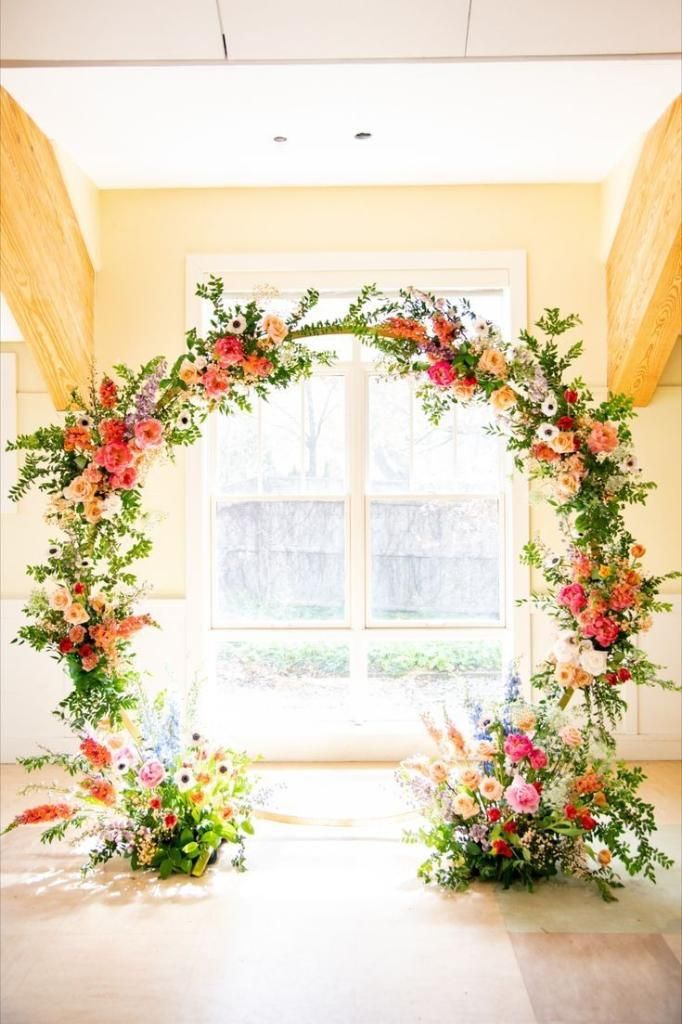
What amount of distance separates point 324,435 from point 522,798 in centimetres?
240

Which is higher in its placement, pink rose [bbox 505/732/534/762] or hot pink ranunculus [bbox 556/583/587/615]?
hot pink ranunculus [bbox 556/583/587/615]

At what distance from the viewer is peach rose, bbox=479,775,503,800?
3283 mm

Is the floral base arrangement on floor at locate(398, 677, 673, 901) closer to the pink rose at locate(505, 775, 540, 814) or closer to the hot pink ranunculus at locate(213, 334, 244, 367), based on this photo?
the pink rose at locate(505, 775, 540, 814)

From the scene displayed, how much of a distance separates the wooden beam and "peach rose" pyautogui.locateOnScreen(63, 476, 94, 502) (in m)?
1.17

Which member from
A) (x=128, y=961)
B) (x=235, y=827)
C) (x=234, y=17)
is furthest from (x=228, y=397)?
(x=128, y=961)

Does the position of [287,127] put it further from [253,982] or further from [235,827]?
[253,982]

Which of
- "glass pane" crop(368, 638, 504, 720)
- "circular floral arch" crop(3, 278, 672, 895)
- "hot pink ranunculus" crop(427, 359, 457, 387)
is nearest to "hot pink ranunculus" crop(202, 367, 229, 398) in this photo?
"circular floral arch" crop(3, 278, 672, 895)

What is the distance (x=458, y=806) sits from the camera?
131 inches

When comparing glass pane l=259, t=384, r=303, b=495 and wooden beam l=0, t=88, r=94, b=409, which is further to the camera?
glass pane l=259, t=384, r=303, b=495

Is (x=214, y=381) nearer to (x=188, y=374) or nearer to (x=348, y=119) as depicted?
(x=188, y=374)

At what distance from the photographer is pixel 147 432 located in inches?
130

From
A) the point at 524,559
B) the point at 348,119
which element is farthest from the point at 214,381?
the point at 348,119

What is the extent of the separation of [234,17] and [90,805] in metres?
2.83

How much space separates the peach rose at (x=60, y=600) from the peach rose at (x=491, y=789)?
5.29 ft
